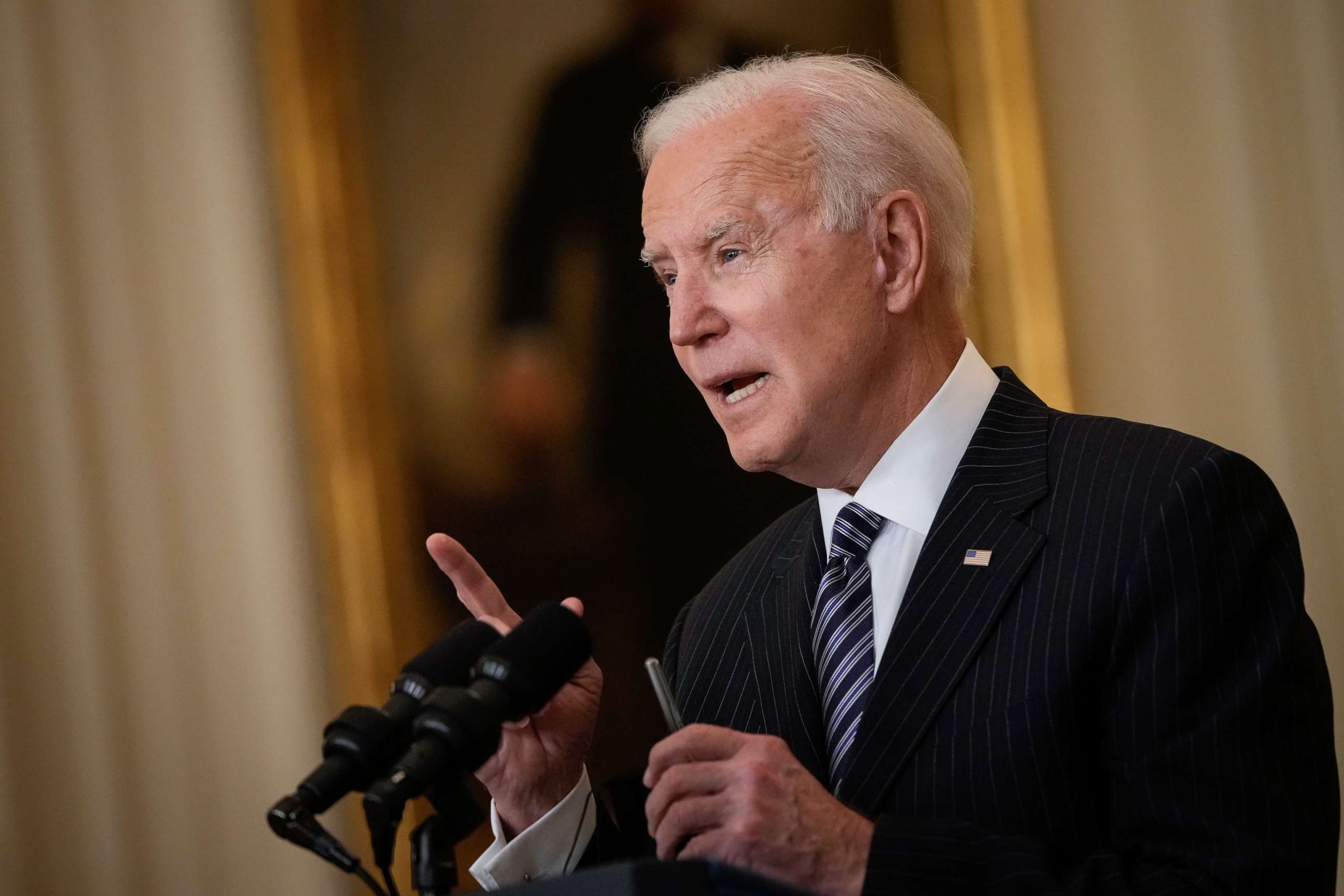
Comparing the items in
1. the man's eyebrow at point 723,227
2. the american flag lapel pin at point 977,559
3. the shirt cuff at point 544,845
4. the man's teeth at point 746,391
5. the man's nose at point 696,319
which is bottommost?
the shirt cuff at point 544,845

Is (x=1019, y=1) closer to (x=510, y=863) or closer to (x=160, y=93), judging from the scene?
(x=160, y=93)

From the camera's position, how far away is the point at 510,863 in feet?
6.40

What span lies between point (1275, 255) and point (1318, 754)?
6.54ft

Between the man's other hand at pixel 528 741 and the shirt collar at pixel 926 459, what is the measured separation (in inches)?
18.6

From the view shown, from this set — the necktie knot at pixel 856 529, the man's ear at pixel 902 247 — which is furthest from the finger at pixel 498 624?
the man's ear at pixel 902 247

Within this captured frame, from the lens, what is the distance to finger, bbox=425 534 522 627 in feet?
6.47

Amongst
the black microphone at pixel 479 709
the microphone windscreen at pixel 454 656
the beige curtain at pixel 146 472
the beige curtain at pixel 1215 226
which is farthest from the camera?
the beige curtain at pixel 146 472

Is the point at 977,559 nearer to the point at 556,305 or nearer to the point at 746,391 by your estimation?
the point at 746,391

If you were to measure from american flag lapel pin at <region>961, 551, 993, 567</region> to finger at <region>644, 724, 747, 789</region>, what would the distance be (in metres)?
0.48

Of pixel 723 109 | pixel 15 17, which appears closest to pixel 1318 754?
pixel 723 109

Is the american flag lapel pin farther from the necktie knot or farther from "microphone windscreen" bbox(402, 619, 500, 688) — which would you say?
"microphone windscreen" bbox(402, 619, 500, 688)

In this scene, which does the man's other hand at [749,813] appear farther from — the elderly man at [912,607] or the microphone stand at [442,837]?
the microphone stand at [442,837]

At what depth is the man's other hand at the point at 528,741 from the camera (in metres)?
1.96

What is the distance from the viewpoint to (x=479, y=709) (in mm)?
1307
